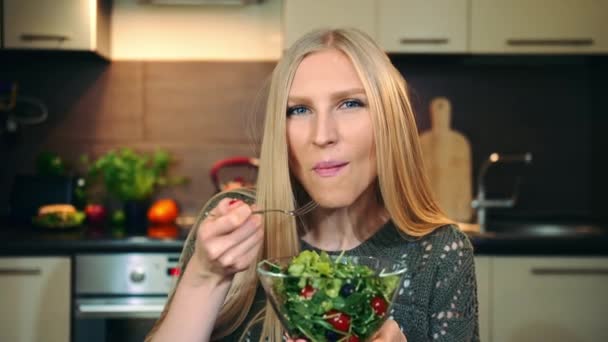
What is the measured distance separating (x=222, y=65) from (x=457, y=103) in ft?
3.38

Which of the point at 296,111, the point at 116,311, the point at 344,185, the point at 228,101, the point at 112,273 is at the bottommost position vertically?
the point at 116,311

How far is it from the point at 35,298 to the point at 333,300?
5.76ft

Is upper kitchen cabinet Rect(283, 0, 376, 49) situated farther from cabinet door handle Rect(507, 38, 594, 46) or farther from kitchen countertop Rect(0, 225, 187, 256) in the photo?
kitchen countertop Rect(0, 225, 187, 256)

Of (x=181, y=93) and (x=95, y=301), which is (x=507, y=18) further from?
(x=95, y=301)

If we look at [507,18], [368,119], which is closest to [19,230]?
[368,119]

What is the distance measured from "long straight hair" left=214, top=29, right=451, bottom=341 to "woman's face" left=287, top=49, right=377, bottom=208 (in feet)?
0.05

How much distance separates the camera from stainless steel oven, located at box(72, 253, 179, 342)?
219cm

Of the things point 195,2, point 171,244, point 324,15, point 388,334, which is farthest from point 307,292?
point 195,2

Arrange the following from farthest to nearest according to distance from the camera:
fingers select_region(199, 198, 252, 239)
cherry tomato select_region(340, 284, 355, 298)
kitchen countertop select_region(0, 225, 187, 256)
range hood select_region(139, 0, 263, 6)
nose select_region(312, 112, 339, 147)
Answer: range hood select_region(139, 0, 263, 6) < kitchen countertop select_region(0, 225, 187, 256) < nose select_region(312, 112, 339, 147) < fingers select_region(199, 198, 252, 239) < cherry tomato select_region(340, 284, 355, 298)

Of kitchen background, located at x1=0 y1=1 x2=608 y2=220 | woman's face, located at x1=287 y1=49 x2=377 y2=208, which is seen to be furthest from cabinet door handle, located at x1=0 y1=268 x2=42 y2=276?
woman's face, located at x1=287 y1=49 x2=377 y2=208

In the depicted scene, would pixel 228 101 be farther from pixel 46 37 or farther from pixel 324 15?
pixel 46 37

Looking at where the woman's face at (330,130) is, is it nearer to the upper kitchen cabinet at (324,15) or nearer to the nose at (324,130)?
the nose at (324,130)

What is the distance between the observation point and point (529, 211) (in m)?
2.82

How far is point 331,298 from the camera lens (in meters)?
0.75
